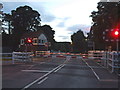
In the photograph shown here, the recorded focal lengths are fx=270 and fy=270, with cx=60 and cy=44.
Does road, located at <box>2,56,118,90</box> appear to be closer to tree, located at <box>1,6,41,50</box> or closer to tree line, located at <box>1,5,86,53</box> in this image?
tree line, located at <box>1,5,86,53</box>

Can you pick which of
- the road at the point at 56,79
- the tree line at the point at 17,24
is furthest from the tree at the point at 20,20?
the road at the point at 56,79

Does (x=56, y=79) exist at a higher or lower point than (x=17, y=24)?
lower

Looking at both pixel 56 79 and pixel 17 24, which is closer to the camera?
pixel 56 79

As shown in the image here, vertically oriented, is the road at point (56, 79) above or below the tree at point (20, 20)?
below

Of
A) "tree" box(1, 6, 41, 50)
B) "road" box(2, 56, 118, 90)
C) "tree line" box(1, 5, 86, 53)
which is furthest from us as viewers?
"tree" box(1, 6, 41, 50)

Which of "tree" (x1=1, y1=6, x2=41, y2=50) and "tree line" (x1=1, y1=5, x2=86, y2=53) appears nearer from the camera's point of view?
"tree line" (x1=1, y1=5, x2=86, y2=53)

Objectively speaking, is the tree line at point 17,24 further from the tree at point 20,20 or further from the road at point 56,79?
the road at point 56,79

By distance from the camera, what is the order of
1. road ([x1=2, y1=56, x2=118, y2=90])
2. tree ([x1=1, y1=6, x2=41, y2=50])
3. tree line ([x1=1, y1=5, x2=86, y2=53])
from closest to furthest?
1. road ([x1=2, y1=56, x2=118, y2=90])
2. tree line ([x1=1, y1=5, x2=86, y2=53])
3. tree ([x1=1, y1=6, x2=41, y2=50])

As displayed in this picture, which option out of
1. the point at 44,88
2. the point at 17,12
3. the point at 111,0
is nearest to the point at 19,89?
the point at 44,88

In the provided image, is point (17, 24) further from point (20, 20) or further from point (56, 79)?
point (56, 79)

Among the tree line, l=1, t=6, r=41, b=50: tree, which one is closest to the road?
the tree line

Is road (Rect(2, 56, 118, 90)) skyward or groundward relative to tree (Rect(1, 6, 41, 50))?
groundward

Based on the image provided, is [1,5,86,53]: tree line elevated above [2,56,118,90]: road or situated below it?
above

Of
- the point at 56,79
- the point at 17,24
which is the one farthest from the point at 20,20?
the point at 56,79
